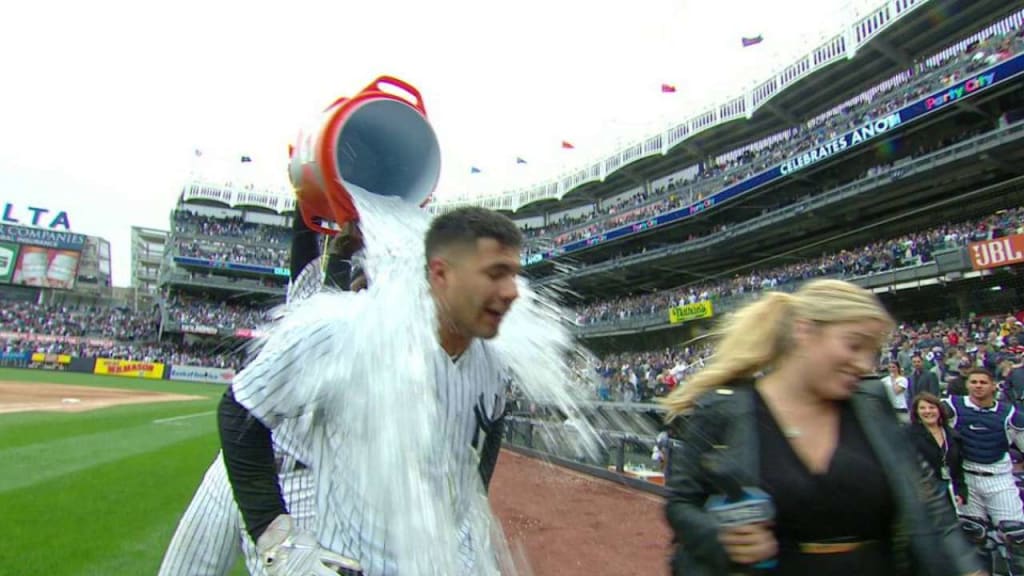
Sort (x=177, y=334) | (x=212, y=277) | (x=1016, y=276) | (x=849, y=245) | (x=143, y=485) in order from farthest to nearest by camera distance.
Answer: (x=212, y=277), (x=177, y=334), (x=849, y=245), (x=1016, y=276), (x=143, y=485)

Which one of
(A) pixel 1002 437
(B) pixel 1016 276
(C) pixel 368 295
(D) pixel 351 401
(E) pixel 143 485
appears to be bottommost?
(E) pixel 143 485

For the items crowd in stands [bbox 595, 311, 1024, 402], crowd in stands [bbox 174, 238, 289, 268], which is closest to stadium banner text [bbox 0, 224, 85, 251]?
crowd in stands [bbox 174, 238, 289, 268]

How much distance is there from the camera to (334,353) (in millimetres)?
1529

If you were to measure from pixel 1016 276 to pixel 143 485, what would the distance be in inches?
860

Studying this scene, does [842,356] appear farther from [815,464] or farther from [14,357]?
[14,357]

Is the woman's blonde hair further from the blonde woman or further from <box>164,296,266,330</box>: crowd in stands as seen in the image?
<box>164,296,266,330</box>: crowd in stands

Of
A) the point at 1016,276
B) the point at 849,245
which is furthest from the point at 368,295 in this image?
the point at 849,245

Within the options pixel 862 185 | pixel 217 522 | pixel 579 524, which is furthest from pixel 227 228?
pixel 217 522

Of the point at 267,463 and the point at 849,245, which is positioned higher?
the point at 849,245

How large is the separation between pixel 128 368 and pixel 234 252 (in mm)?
16713

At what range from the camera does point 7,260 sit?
50750mm

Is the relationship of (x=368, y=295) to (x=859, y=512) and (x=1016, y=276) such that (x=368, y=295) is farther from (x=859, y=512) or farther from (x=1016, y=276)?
(x=1016, y=276)

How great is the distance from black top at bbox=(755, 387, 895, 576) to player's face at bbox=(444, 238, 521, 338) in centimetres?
87

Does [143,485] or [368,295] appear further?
[143,485]
